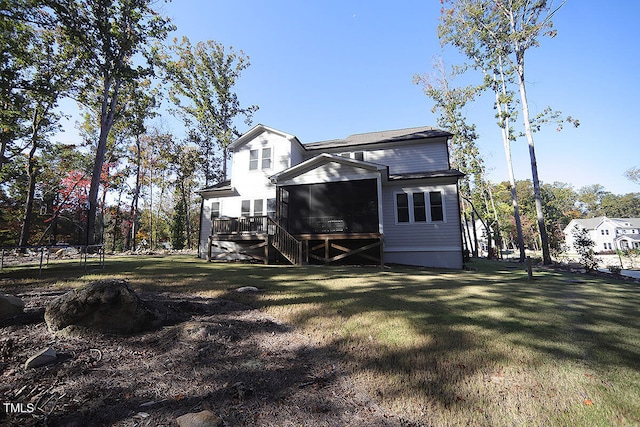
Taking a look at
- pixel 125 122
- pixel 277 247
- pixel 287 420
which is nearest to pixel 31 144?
pixel 125 122

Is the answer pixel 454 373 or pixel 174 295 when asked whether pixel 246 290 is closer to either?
pixel 174 295

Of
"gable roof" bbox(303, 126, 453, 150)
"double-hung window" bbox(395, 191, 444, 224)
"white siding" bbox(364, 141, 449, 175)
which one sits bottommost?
"double-hung window" bbox(395, 191, 444, 224)

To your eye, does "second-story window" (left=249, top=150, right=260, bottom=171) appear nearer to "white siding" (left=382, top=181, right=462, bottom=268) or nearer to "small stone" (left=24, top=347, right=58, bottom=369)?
"white siding" (left=382, top=181, right=462, bottom=268)

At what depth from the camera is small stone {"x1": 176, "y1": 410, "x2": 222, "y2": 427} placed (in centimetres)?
219

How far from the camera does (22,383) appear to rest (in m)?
2.70

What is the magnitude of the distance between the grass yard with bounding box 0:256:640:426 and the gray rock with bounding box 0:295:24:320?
2.36m

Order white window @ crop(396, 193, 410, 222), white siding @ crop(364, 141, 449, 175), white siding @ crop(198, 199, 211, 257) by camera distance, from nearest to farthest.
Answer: white window @ crop(396, 193, 410, 222) < white siding @ crop(364, 141, 449, 175) < white siding @ crop(198, 199, 211, 257)

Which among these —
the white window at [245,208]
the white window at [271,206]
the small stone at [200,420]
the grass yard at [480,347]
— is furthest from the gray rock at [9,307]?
the white window at [245,208]

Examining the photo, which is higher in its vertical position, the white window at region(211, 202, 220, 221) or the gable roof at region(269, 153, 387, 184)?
the gable roof at region(269, 153, 387, 184)

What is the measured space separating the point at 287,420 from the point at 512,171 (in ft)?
77.1

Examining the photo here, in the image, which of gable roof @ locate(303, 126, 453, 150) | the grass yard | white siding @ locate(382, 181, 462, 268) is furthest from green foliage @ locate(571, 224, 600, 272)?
gable roof @ locate(303, 126, 453, 150)

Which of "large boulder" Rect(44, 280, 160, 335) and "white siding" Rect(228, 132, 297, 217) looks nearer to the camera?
"large boulder" Rect(44, 280, 160, 335)

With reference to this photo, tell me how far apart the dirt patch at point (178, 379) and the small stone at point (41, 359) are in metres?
0.07

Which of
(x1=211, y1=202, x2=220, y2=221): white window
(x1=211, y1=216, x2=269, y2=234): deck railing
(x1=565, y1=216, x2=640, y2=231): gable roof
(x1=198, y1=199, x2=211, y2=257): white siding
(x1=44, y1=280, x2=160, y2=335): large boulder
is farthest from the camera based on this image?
(x1=565, y1=216, x2=640, y2=231): gable roof
